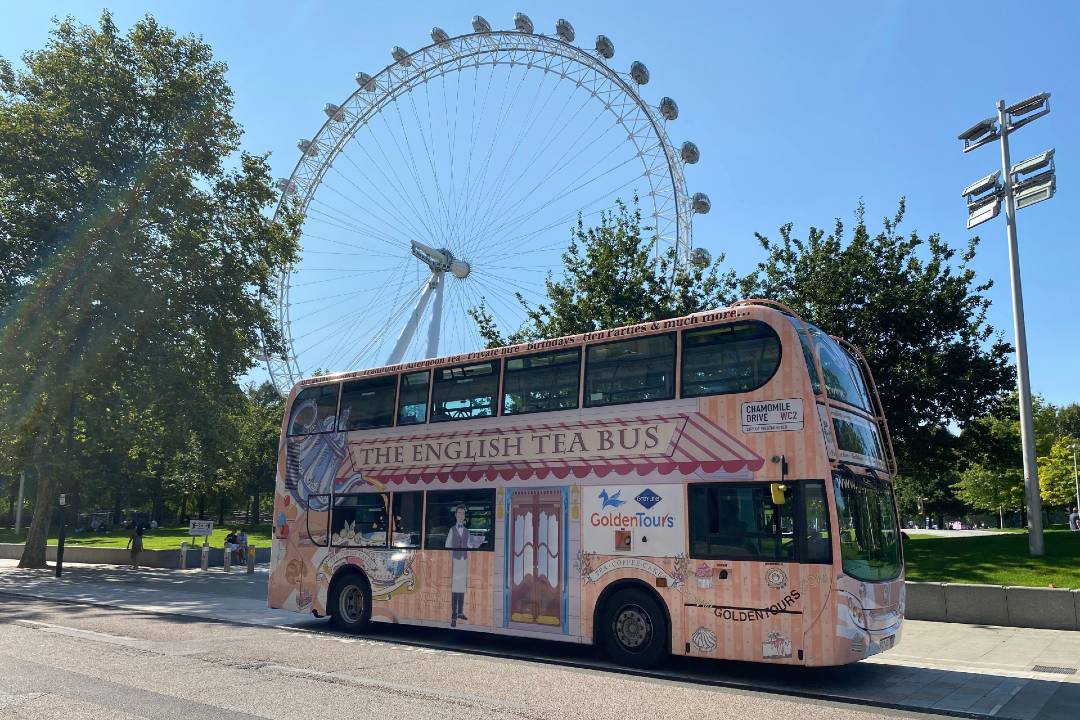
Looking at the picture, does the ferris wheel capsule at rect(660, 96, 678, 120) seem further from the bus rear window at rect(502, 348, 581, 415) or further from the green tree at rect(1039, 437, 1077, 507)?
the green tree at rect(1039, 437, 1077, 507)

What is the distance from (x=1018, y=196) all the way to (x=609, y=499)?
15.2 meters

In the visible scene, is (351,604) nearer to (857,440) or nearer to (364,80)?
(857,440)

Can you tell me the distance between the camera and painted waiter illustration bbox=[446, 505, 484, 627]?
1298 centimetres

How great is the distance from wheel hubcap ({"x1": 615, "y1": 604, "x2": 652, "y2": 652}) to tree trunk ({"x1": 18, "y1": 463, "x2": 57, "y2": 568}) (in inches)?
1053

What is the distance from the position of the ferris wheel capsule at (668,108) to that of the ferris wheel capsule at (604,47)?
285cm

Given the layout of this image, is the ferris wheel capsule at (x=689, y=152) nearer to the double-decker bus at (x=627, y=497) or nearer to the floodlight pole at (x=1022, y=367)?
the floodlight pole at (x=1022, y=367)

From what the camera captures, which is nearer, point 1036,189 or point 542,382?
point 542,382

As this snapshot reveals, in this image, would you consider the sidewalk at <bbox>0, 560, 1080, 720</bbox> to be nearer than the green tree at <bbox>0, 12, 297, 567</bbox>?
Yes

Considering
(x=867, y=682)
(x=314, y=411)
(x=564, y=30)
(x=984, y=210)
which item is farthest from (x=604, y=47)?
(x=867, y=682)

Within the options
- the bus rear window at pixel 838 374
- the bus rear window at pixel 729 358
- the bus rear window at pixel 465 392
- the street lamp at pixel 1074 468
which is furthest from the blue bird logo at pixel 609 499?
the street lamp at pixel 1074 468

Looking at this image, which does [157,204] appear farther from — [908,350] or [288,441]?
[908,350]

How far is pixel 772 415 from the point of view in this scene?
33.4 feet

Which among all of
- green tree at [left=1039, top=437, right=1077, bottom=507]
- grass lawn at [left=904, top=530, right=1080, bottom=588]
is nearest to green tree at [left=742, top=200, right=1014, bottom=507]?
grass lawn at [left=904, top=530, right=1080, bottom=588]

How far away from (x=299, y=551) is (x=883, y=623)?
10.3 m
